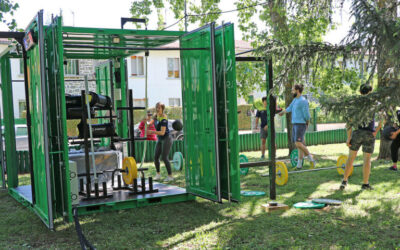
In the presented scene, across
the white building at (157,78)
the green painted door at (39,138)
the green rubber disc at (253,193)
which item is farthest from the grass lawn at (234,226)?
the white building at (157,78)

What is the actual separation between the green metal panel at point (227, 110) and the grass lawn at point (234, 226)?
20.6 inches

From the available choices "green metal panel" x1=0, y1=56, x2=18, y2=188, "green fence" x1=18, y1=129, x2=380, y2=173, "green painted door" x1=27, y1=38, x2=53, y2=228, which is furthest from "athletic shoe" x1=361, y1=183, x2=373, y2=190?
"green fence" x1=18, y1=129, x2=380, y2=173

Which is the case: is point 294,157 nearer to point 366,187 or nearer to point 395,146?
→ point 395,146

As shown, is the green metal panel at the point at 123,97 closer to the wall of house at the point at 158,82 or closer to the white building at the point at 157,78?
the white building at the point at 157,78

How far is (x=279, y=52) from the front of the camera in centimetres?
546

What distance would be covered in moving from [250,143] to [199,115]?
9.15 metres

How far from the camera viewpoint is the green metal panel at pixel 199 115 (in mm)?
6105

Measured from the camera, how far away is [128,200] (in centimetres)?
645

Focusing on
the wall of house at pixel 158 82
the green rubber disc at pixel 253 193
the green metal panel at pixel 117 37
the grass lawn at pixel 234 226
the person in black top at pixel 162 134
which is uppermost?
the wall of house at pixel 158 82

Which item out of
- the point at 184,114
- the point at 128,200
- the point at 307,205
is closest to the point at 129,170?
the point at 128,200

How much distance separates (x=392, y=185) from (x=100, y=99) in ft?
16.9

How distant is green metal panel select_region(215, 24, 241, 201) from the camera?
578cm

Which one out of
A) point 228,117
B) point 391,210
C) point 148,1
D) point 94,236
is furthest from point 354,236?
point 148,1

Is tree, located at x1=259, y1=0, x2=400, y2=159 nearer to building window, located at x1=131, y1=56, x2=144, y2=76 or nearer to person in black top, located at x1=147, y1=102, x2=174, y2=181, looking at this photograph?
person in black top, located at x1=147, y1=102, x2=174, y2=181
